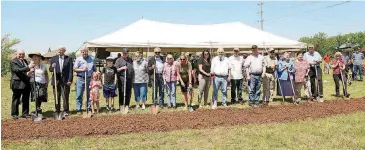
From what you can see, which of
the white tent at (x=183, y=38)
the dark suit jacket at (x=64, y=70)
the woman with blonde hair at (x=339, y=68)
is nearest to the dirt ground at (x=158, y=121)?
the dark suit jacket at (x=64, y=70)

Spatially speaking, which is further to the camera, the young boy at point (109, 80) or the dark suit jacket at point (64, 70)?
the young boy at point (109, 80)

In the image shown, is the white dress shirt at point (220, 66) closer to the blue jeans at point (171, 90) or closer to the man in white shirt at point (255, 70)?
the man in white shirt at point (255, 70)

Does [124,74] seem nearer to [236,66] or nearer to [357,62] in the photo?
[236,66]

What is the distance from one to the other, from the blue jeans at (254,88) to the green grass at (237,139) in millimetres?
3360

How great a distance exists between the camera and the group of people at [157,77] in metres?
9.64

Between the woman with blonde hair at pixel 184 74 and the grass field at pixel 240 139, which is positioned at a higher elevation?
the woman with blonde hair at pixel 184 74

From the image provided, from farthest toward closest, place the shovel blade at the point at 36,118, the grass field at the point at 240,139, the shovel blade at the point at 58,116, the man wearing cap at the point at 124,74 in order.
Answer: the man wearing cap at the point at 124,74 → the shovel blade at the point at 58,116 → the shovel blade at the point at 36,118 → the grass field at the point at 240,139

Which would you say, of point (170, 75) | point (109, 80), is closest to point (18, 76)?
point (109, 80)

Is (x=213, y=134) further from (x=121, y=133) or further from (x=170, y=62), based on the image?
(x=170, y=62)

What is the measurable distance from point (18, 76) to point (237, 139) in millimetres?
6320

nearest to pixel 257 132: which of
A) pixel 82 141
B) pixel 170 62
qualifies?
pixel 82 141

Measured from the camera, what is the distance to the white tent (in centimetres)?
Result: 1612

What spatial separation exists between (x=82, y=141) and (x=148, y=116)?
2810 millimetres

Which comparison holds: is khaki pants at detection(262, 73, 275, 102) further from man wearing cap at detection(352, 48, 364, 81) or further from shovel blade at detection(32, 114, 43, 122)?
man wearing cap at detection(352, 48, 364, 81)
